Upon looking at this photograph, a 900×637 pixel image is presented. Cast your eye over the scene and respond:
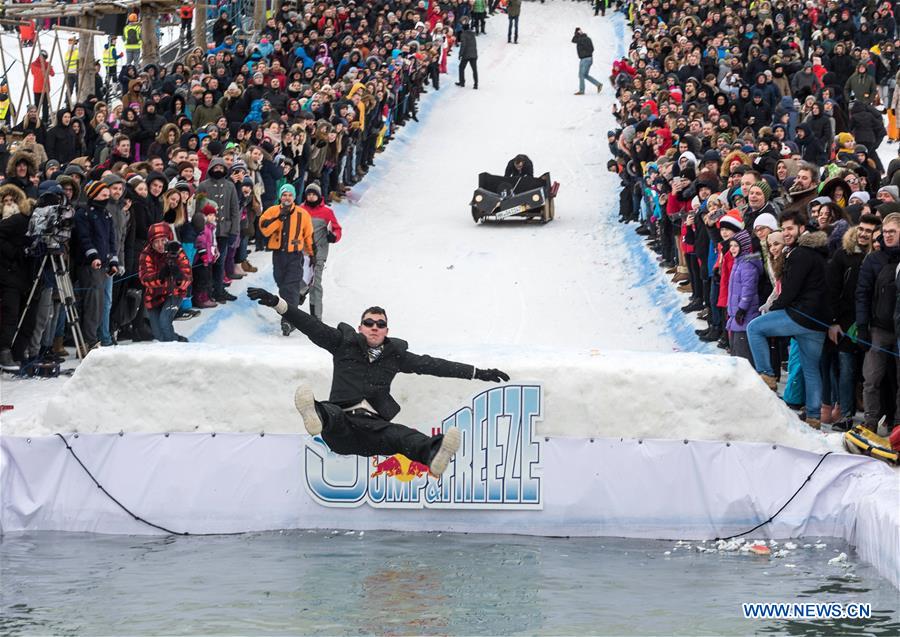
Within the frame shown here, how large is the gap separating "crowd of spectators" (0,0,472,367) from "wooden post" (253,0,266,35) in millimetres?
2301

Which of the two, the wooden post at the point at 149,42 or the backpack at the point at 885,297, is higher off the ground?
the backpack at the point at 885,297

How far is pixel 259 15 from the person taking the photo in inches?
1302

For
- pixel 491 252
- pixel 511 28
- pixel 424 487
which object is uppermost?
pixel 424 487

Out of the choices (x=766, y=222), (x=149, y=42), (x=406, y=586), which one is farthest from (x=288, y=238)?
(x=149, y=42)

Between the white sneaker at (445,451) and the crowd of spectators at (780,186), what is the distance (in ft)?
11.4

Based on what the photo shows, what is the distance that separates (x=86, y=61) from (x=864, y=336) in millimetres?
15629

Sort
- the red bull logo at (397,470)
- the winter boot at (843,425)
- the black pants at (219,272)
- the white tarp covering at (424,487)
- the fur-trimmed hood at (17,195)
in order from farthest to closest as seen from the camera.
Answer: the black pants at (219,272)
the fur-trimmed hood at (17,195)
the winter boot at (843,425)
the red bull logo at (397,470)
the white tarp covering at (424,487)

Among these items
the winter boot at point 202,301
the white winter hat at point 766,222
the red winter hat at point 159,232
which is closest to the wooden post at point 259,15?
the winter boot at point 202,301

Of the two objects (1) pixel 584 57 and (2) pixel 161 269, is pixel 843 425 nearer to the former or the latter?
(2) pixel 161 269

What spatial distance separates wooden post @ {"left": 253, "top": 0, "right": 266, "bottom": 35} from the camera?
33.0 meters

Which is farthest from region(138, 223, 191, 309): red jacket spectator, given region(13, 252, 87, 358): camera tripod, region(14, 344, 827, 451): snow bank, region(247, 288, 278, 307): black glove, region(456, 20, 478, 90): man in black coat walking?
region(456, 20, 478, 90): man in black coat walking
